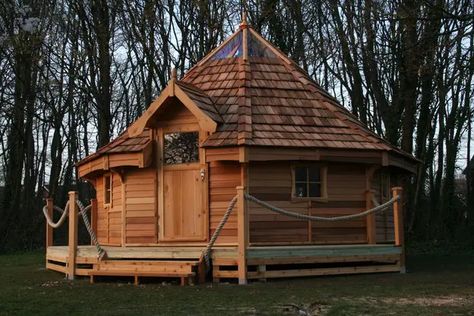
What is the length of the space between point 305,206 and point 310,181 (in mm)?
535

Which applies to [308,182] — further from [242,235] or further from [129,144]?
[129,144]

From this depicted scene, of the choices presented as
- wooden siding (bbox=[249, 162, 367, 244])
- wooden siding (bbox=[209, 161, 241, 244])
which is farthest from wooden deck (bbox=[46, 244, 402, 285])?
wooden siding (bbox=[209, 161, 241, 244])

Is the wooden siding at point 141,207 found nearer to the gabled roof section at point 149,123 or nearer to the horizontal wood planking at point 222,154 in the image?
the gabled roof section at point 149,123

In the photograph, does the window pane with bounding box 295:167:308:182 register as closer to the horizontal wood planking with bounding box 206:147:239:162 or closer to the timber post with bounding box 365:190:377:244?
the timber post with bounding box 365:190:377:244

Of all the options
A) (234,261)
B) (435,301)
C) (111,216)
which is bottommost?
(435,301)

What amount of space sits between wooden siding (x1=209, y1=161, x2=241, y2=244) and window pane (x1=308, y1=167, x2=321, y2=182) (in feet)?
5.10

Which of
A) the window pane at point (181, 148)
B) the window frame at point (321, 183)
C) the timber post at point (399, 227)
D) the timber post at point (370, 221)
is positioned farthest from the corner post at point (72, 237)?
the timber post at point (399, 227)

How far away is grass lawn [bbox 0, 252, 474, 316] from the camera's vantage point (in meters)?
8.22

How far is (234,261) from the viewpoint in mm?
11445

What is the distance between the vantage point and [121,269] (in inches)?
464

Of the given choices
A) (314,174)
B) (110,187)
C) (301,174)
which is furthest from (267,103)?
(110,187)

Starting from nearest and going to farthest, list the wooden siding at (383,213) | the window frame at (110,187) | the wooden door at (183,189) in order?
the wooden door at (183,189), the wooden siding at (383,213), the window frame at (110,187)

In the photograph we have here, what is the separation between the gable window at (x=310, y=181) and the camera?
13375mm

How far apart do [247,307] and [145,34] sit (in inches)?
806
